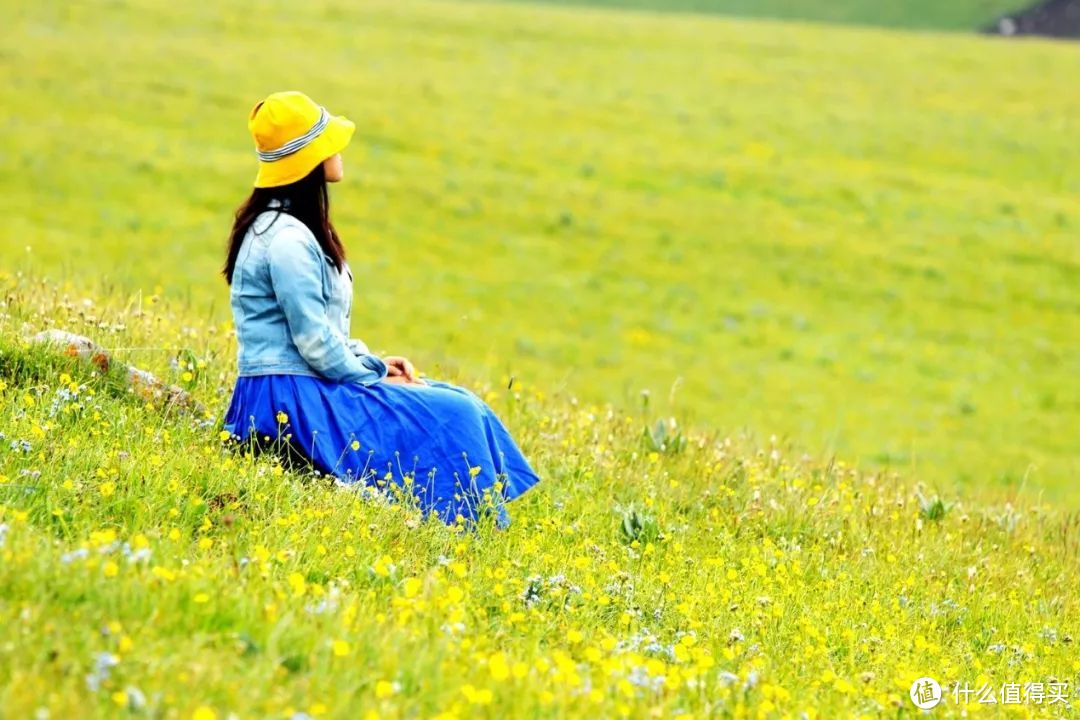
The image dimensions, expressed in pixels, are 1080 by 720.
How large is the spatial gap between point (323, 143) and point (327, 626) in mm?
2844

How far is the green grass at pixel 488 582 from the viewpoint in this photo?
357cm

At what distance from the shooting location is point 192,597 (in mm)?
3787

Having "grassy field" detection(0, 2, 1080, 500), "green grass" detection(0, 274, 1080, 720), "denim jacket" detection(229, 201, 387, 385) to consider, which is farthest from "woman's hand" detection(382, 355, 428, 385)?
"grassy field" detection(0, 2, 1080, 500)

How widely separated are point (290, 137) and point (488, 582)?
2.43 m

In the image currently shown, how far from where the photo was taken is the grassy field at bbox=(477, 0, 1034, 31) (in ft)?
234

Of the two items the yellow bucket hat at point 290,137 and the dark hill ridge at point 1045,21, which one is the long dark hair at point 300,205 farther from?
the dark hill ridge at point 1045,21

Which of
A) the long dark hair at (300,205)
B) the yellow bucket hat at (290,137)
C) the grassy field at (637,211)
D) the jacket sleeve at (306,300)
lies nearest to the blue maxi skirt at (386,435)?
the jacket sleeve at (306,300)

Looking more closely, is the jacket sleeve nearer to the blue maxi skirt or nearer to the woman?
the woman

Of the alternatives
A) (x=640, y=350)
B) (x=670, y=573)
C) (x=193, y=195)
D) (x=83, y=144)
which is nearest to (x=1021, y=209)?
(x=640, y=350)

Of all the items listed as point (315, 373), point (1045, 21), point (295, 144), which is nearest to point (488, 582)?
point (315, 373)

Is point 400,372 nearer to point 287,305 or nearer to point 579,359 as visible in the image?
point 287,305

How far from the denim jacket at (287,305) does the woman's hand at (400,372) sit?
21 cm

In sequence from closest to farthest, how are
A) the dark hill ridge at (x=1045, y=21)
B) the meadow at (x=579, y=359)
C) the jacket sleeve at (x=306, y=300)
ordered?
the meadow at (x=579, y=359) < the jacket sleeve at (x=306, y=300) < the dark hill ridge at (x=1045, y=21)

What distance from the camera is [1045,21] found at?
2862 inches
